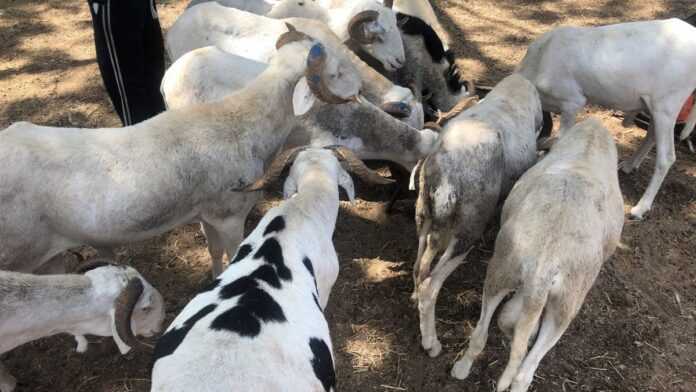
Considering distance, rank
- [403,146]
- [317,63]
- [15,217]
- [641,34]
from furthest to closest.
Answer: [641,34]
[403,146]
[317,63]
[15,217]

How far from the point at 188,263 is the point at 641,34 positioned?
4.67m

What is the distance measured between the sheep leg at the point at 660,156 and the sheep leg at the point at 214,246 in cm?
398

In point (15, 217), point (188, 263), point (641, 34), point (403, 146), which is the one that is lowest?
point (188, 263)

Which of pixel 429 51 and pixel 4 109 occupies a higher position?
pixel 429 51

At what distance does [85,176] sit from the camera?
3.18m

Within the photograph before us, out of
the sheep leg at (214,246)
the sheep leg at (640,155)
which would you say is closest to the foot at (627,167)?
the sheep leg at (640,155)

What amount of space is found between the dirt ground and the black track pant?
1276 mm

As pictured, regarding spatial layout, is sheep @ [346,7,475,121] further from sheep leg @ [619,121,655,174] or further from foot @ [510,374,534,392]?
foot @ [510,374,534,392]

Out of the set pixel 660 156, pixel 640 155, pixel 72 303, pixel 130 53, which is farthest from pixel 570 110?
pixel 72 303

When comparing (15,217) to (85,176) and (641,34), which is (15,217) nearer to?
(85,176)

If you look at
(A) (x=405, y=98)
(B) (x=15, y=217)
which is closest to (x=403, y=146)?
(A) (x=405, y=98)

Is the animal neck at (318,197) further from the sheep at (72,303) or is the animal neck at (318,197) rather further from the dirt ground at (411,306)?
the dirt ground at (411,306)

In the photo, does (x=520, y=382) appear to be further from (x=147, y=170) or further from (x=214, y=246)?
(x=147, y=170)

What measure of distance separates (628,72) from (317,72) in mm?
2964
